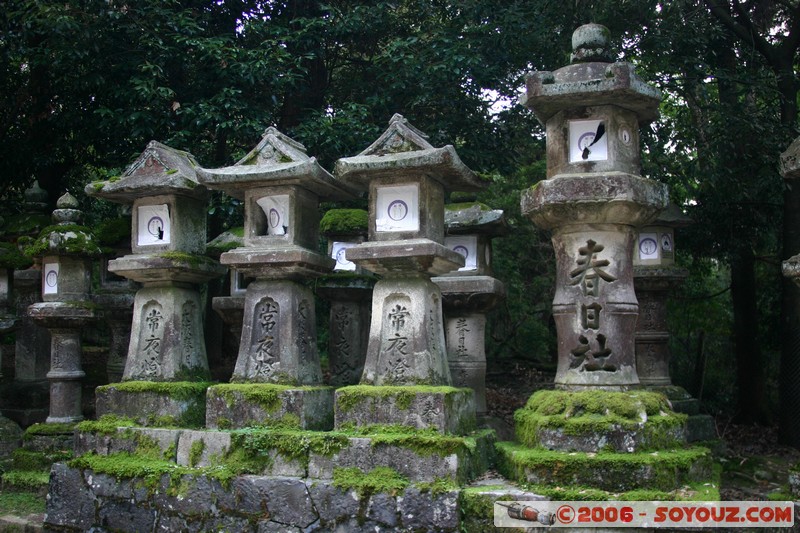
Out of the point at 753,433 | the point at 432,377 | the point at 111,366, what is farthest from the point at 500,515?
the point at 753,433

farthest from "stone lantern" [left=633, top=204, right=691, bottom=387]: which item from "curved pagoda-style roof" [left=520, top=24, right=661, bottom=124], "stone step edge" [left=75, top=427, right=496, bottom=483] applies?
"stone step edge" [left=75, top=427, right=496, bottom=483]

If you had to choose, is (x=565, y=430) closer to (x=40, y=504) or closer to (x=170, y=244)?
(x=170, y=244)

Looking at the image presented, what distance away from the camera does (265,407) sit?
6.41 m

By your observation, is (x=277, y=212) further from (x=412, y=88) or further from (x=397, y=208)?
(x=412, y=88)

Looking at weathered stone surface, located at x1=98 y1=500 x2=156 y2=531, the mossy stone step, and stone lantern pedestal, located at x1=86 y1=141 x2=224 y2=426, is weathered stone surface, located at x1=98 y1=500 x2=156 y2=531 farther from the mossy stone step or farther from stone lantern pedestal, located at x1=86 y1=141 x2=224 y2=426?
stone lantern pedestal, located at x1=86 y1=141 x2=224 y2=426

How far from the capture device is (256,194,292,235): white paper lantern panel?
6805mm

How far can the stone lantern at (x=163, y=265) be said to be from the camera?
23.5 ft

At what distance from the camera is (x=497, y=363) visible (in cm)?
1463

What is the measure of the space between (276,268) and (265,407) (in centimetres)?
123

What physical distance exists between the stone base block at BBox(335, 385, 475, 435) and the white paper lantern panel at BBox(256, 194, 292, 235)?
1625 millimetres

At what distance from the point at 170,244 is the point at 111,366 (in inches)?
108

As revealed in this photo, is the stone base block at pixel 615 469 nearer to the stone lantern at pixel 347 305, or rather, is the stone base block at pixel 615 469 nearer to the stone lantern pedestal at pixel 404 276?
the stone lantern pedestal at pixel 404 276

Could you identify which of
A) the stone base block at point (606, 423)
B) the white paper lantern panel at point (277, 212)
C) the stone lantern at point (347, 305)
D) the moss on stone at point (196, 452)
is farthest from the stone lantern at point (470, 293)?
the moss on stone at point (196, 452)

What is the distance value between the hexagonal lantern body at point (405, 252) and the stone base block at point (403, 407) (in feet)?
0.63
